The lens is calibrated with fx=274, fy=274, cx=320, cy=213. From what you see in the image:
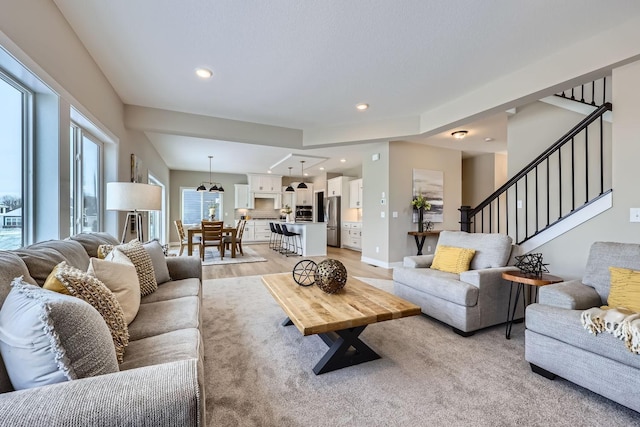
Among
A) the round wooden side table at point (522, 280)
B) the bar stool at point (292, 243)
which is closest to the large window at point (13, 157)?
the round wooden side table at point (522, 280)

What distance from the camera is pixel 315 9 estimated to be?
2.04m

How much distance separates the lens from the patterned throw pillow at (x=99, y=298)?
1166 millimetres

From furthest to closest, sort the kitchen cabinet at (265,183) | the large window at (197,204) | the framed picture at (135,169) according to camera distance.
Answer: the kitchen cabinet at (265,183) < the large window at (197,204) < the framed picture at (135,169)

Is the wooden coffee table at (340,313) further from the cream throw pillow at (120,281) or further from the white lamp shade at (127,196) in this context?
the white lamp shade at (127,196)

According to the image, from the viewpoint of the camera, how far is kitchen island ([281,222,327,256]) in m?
6.85

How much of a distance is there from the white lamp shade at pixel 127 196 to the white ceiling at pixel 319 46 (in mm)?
1236

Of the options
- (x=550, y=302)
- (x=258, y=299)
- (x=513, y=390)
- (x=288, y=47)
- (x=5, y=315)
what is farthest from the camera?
(x=258, y=299)

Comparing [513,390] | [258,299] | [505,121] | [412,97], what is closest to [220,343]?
[258,299]

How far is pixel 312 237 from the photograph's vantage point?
6922 mm

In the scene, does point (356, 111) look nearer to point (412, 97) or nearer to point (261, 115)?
point (412, 97)

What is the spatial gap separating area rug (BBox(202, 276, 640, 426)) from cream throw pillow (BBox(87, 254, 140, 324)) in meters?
0.66

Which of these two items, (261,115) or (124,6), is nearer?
(124,6)

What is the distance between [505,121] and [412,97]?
1.89 metres

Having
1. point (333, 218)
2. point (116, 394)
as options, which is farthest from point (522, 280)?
point (333, 218)
